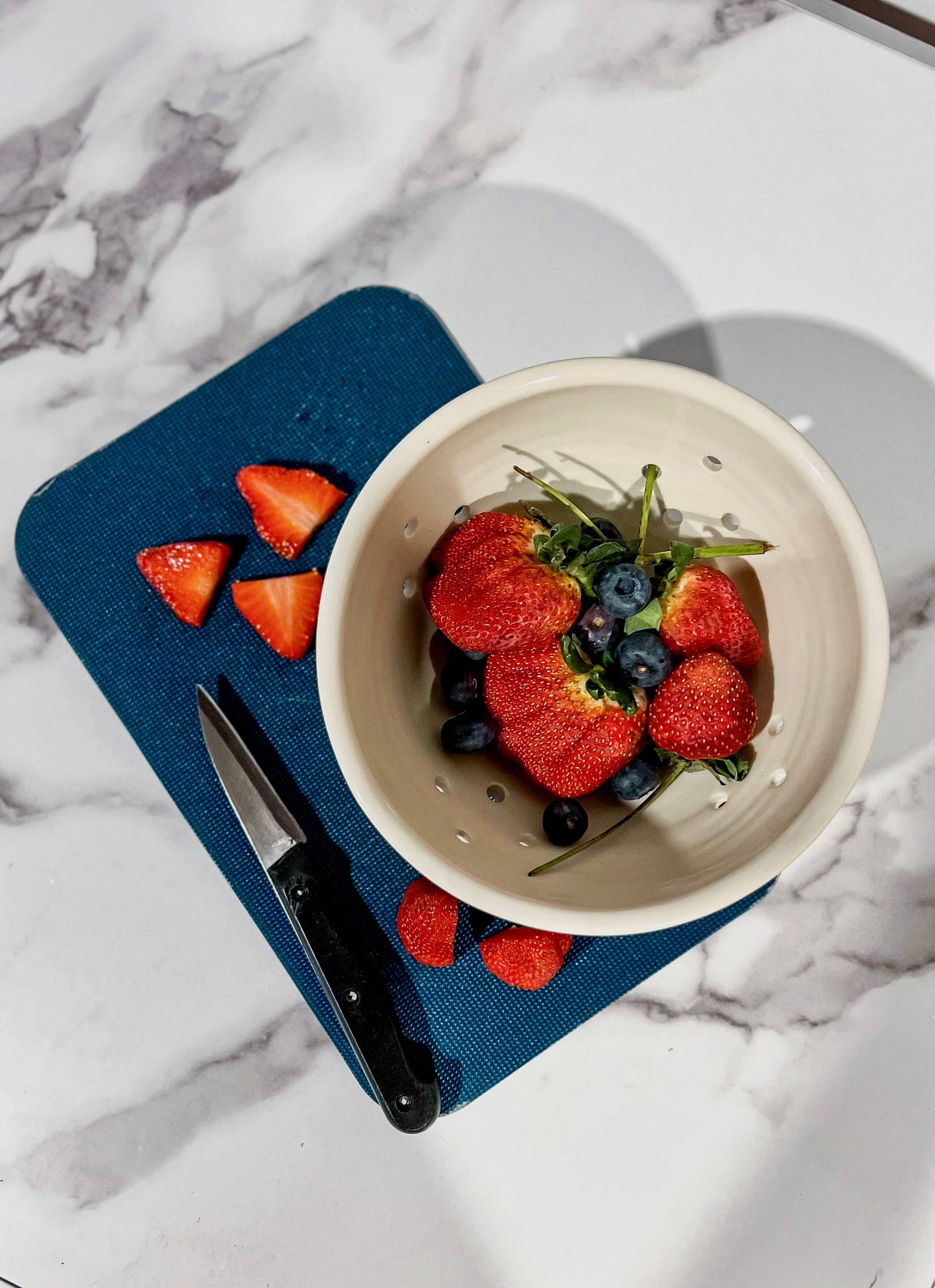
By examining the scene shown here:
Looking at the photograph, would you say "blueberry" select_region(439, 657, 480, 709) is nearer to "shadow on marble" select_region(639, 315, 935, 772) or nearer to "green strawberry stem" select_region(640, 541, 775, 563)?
"green strawberry stem" select_region(640, 541, 775, 563)

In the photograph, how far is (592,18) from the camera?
96 cm

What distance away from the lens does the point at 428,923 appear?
0.81 metres

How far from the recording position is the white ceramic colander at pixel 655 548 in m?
0.61

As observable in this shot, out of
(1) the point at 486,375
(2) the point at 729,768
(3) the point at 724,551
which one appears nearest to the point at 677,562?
(3) the point at 724,551

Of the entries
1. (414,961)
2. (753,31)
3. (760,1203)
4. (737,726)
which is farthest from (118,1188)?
(753,31)

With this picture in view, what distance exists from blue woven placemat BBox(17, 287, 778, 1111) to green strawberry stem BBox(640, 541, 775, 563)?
310 mm

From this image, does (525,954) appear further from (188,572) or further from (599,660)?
(188,572)

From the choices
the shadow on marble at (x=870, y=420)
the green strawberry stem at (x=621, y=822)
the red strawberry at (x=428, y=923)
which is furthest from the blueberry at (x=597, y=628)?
the shadow on marble at (x=870, y=420)

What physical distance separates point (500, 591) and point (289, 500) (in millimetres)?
295

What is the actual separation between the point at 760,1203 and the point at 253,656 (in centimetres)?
67

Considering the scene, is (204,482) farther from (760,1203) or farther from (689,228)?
(760,1203)

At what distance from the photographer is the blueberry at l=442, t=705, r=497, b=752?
27.2 inches

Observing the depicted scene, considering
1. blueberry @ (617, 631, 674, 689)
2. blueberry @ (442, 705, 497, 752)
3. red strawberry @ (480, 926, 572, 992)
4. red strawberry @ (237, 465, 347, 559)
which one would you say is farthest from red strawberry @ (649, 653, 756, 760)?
red strawberry @ (237, 465, 347, 559)

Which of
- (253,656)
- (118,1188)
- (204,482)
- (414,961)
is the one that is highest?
(204,482)
